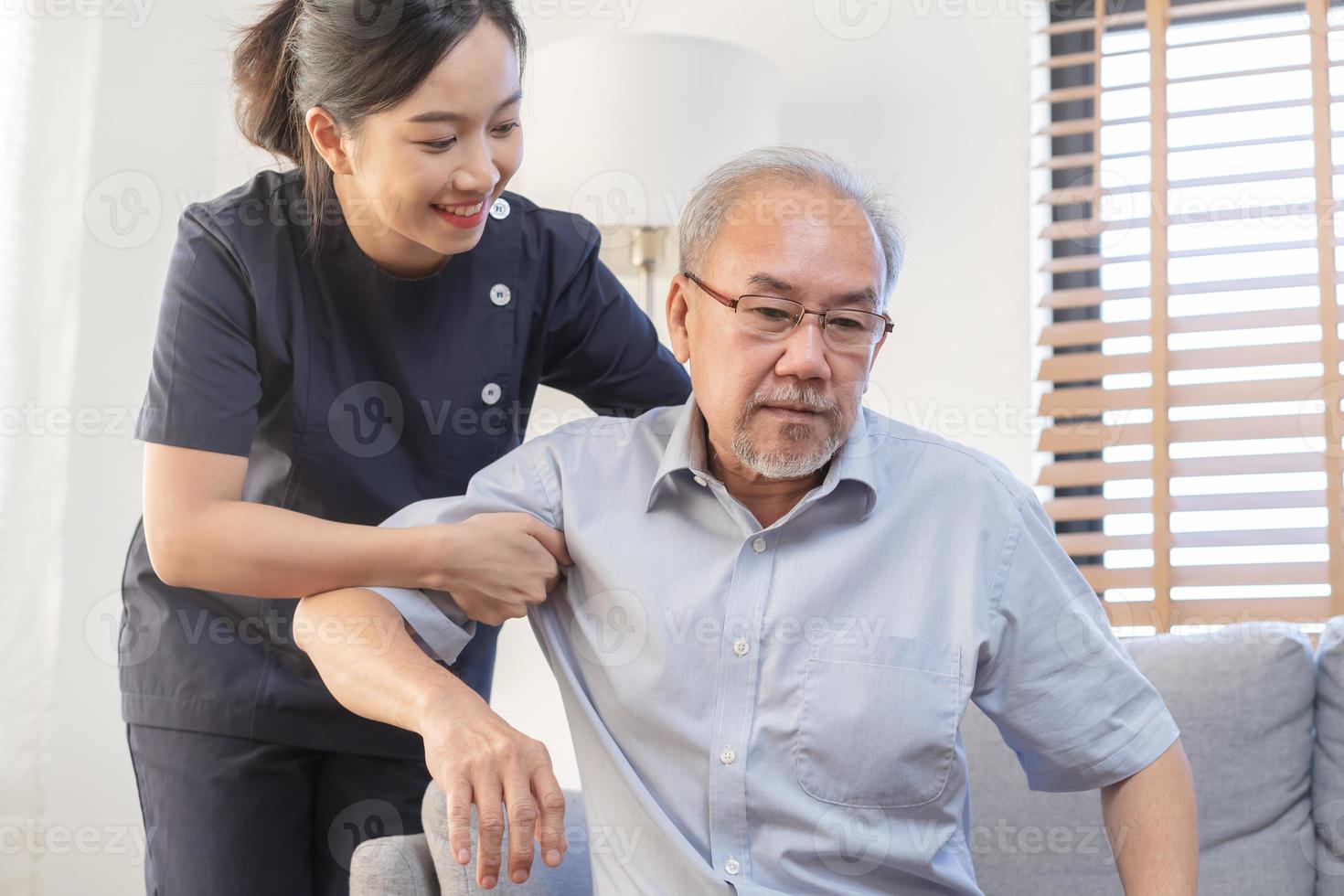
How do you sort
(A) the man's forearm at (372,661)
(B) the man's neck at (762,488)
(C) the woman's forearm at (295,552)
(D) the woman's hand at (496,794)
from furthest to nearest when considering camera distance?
(B) the man's neck at (762,488) < (C) the woman's forearm at (295,552) < (A) the man's forearm at (372,661) < (D) the woman's hand at (496,794)

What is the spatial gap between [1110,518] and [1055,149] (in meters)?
0.74

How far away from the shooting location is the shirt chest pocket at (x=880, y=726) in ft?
3.84

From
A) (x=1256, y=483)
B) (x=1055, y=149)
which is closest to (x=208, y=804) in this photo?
(x=1256, y=483)

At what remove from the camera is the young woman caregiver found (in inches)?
47.6

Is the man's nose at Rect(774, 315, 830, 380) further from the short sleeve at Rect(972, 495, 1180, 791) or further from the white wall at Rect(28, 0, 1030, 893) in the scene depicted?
the white wall at Rect(28, 0, 1030, 893)

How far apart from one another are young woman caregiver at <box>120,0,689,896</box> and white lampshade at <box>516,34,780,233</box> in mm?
571

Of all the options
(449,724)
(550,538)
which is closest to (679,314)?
(550,538)

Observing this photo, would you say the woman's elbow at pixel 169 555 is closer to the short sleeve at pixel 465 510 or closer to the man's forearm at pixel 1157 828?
the short sleeve at pixel 465 510

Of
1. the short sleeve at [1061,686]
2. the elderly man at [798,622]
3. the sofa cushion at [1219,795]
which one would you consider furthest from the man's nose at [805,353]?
the sofa cushion at [1219,795]

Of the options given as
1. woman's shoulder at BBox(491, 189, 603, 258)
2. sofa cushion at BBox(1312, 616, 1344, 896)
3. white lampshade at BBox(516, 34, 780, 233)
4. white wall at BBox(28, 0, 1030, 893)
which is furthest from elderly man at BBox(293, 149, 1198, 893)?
white wall at BBox(28, 0, 1030, 893)

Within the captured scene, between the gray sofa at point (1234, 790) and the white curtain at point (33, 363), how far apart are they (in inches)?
70.5

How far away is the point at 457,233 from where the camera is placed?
1.27 m

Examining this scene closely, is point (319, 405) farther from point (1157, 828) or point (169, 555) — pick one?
point (1157, 828)

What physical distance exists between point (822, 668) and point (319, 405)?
62cm
